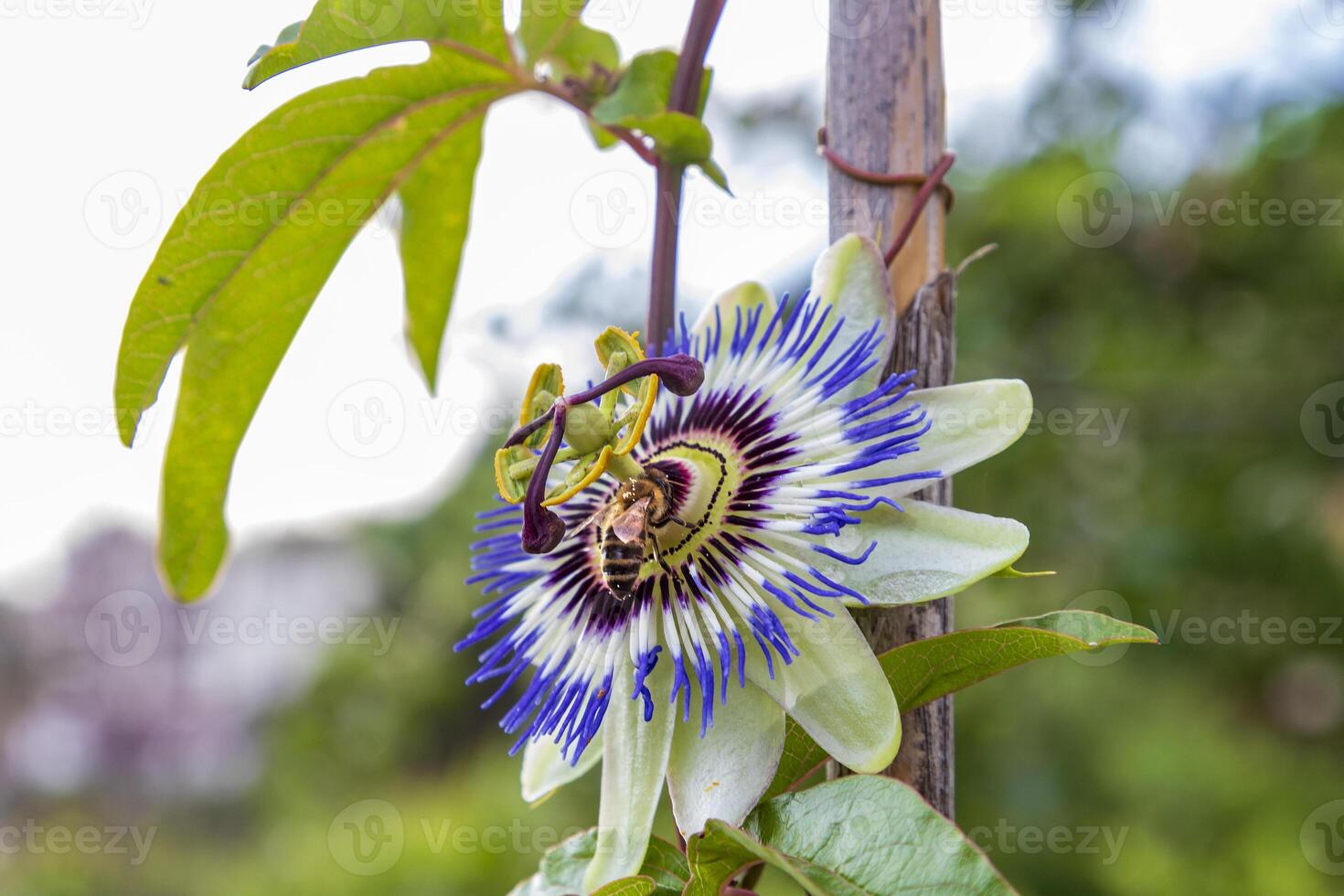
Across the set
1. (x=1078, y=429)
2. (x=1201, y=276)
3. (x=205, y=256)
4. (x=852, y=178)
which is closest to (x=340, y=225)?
(x=205, y=256)

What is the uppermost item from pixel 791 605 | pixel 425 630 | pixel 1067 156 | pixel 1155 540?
pixel 1067 156

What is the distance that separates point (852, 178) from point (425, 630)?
394 centimetres

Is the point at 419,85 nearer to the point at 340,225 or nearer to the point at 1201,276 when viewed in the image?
the point at 340,225

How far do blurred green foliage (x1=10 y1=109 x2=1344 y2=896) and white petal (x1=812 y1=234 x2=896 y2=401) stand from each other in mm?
1693

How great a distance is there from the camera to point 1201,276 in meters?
3.01

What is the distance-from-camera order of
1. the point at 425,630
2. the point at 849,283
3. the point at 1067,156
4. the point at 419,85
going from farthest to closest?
the point at 425,630 < the point at 1067,156 < the point at 419,85 < the point at 849,283
